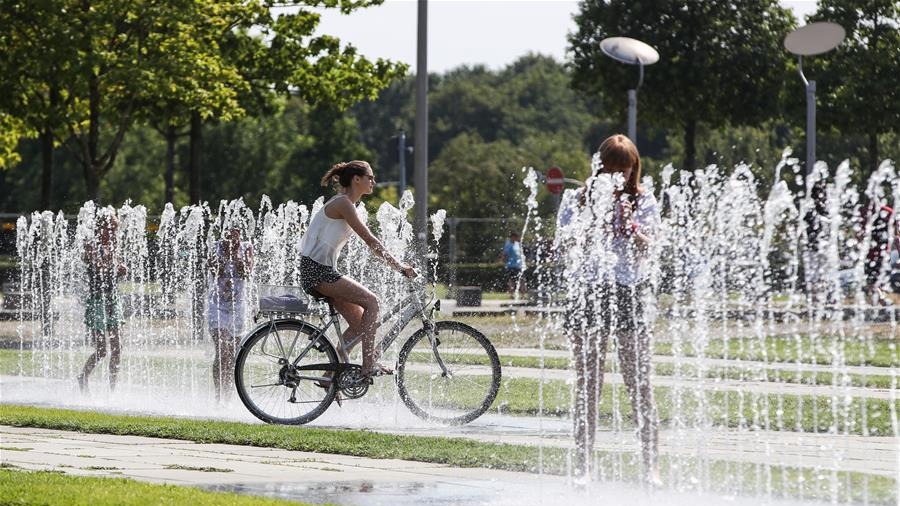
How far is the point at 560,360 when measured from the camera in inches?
679

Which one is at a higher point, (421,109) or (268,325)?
(421,109)

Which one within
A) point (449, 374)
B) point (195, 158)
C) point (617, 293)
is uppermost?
point (195, 158)

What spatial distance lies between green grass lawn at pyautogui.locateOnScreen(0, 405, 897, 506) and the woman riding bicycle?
80 centimetres

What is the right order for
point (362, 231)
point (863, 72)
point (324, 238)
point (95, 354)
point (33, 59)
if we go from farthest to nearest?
point (863, 72), point (33, 59), point (95, 354), point (324, 238), point (362, 231)

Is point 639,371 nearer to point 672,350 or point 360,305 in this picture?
point 360,305

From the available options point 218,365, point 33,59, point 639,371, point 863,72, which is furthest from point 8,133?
point 639,371

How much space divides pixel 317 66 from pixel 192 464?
82.8 feet

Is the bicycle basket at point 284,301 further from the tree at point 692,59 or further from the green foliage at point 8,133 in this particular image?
the tree at point 692,59

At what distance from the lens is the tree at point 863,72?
106ft

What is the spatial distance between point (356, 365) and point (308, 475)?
2.85 meters

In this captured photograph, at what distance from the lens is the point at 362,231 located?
10656 millimetres

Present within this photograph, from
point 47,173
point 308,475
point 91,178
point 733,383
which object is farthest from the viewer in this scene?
point 47,173

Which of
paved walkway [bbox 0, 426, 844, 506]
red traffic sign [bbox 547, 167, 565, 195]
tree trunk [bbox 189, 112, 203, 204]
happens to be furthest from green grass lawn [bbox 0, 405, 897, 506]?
tree trunk [bbox 189, 112, 203, 204]

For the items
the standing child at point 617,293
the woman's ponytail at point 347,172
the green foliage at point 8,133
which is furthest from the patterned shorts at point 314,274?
the green foliage at point 8,133
